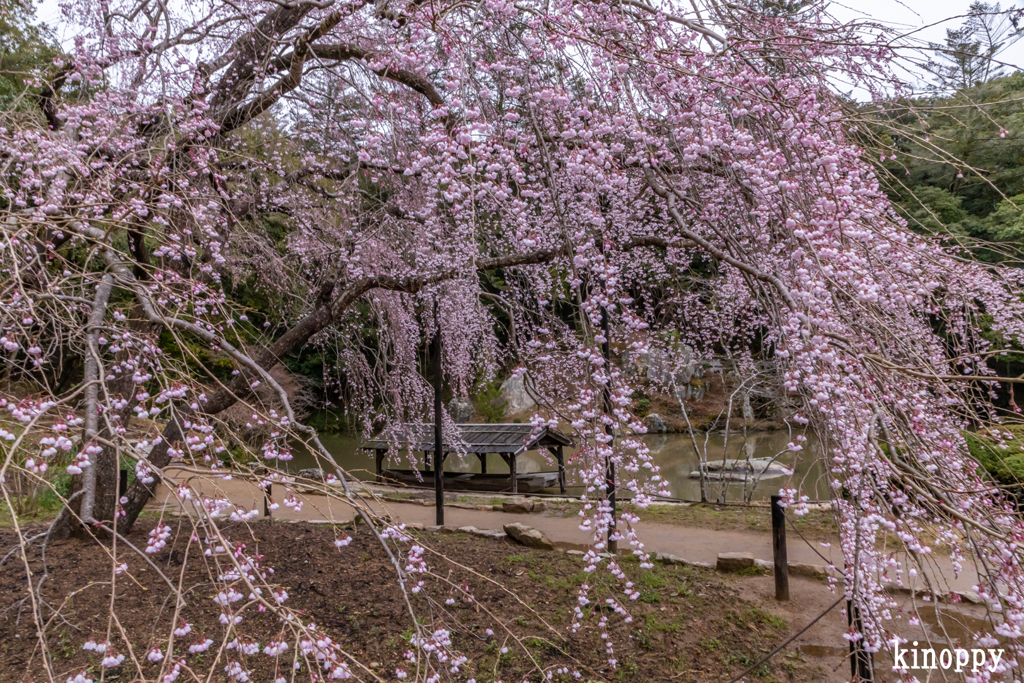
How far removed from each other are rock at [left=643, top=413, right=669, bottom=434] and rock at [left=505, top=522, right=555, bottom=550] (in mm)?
9259

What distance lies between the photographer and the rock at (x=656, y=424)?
13789 mm

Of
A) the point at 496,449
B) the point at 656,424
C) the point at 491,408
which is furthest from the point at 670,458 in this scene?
the point at 496,449

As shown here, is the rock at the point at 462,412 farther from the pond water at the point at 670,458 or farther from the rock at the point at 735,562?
the rock at the point at 735,562

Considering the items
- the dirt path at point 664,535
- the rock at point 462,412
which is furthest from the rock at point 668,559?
the rock at point 462,412

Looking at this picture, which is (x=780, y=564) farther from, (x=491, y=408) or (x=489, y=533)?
(x=491, y=408)

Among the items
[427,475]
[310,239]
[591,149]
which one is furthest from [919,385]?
[427,475]

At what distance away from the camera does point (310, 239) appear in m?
5.07

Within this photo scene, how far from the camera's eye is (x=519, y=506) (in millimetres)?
6645

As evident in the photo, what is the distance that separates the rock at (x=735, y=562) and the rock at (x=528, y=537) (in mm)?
1299

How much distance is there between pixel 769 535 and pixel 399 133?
462 centimetres

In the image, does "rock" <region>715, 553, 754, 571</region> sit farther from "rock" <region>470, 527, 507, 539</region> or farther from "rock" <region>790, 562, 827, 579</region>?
"rock" <region>470, 527, 507, 539</region>

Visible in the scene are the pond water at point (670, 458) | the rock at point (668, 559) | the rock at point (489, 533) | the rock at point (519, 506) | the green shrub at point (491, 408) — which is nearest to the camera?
the rock at point (668, 559)

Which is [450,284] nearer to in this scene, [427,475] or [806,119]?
[806,119]

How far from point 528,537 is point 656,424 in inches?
375
